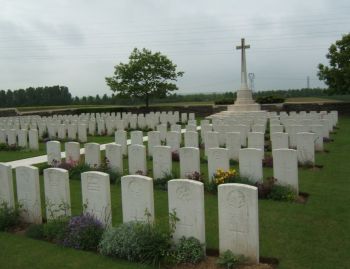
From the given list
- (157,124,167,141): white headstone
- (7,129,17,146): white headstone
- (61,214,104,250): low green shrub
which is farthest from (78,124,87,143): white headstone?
(61,214,104,250): low green shrub

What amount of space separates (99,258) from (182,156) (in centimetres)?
386

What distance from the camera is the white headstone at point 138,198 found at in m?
5.14

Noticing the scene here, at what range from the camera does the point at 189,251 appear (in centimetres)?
Result: 472

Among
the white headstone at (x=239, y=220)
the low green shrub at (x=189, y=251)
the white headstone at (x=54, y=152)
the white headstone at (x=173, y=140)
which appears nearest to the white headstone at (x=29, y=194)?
the low green shrub at (x=189, y=251)

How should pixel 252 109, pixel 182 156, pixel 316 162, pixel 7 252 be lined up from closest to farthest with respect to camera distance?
pixel 7 252, pixel 182 156, pixel 316 162, pixel 252 109

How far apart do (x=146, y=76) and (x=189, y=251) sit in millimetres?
30617

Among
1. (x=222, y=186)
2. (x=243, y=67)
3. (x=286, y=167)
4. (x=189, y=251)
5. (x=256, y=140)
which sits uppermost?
(x=243, y=67)

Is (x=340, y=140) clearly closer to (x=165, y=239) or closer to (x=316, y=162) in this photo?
(x=316, y=162)

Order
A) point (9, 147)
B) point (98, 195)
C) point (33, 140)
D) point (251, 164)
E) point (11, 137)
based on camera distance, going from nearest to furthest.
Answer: point (98, 195), point (251, 164), point (33, 140), point (9, 147), point (11, 137)

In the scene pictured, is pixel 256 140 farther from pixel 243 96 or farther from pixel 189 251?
pixel 243 96

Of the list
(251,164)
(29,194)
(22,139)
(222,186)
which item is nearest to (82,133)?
(22,139)

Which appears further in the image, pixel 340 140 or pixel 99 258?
pixel 340 140

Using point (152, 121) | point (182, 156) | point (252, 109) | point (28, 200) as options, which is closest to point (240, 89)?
point (252, 109)

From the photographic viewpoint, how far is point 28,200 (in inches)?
244
